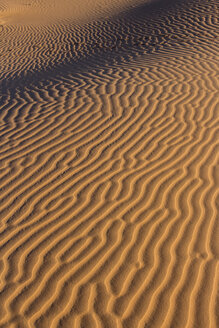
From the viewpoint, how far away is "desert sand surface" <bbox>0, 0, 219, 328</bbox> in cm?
312

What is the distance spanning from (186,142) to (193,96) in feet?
5.61

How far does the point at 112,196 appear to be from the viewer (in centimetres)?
433

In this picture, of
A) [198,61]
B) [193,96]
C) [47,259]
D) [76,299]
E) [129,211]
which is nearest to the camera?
[76,299]

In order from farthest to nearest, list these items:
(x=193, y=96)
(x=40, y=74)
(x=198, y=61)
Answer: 1. (x=40, y=74)
2. (x=198, y=61)
3. (x=193, y=96)

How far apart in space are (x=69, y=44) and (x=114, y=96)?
7.07 m

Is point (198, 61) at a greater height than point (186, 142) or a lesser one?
greater

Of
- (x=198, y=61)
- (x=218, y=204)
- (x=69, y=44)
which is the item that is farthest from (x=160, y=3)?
(x=218, y=204)

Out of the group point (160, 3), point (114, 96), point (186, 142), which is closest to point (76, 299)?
point (186, 142)

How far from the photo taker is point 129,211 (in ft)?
13.4

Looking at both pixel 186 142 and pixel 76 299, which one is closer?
pixel 76 299

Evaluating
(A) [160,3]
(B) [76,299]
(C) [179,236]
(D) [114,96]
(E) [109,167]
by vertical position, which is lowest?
(B) [76,299]

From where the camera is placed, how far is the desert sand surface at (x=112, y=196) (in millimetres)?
3115

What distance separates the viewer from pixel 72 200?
4.30 metres

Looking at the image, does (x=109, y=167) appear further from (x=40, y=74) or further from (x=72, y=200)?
(x=40, y=74)
